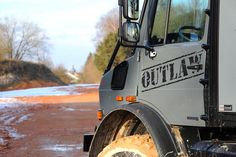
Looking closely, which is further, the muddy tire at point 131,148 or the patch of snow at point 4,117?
the patch of snow at point 4,117

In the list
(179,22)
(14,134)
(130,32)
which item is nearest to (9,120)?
(14,134)

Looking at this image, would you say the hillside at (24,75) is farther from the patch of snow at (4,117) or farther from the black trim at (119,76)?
the black trim at (119,76)

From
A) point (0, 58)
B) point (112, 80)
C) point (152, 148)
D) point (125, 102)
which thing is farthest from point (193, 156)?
point (0, 58)

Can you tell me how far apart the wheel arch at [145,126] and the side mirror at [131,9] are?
91 cm

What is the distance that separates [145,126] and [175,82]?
506 mm

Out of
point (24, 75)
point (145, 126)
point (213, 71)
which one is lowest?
point (24, 75)

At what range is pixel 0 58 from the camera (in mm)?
70000

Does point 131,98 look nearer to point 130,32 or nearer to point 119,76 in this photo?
point 119,76

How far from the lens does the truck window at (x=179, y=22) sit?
15.9 ft

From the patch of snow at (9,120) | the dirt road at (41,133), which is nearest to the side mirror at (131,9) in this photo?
the dirt road at (41,133)

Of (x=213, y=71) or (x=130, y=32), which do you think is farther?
(x=130, y=32)

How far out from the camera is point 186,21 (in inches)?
198

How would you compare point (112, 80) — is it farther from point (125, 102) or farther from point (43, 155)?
point (43, 155)

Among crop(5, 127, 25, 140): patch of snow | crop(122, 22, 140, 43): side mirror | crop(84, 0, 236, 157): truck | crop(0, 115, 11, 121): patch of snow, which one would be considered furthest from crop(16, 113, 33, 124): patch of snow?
crop(122, 22, 140, 43): side mirror
